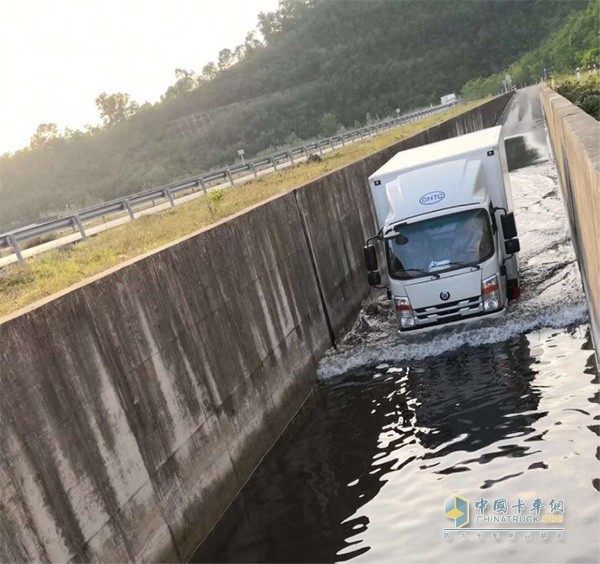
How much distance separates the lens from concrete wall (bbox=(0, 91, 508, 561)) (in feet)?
23.1

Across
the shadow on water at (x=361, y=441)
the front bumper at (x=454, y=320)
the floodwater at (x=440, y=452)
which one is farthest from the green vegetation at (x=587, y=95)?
the shadow on water at (x=361, y=441)

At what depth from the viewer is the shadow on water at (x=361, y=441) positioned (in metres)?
8.52

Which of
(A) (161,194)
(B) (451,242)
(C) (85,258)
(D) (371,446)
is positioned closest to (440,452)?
(D) (371,446)

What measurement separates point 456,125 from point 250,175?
16.1 meters

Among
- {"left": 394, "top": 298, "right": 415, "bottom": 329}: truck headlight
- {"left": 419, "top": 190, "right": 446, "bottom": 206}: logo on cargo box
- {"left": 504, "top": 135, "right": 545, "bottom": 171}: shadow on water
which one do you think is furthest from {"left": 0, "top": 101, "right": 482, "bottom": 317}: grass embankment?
{"left": 504, "top": 135, "right": 545, "bottom": 171}: shadow on water

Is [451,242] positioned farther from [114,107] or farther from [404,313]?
[114,107]

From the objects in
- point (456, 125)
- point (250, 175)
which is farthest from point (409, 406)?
point (456, 125)

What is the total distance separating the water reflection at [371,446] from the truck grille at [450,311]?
635mm

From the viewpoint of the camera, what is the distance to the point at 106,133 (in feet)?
489

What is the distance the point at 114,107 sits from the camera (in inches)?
6870

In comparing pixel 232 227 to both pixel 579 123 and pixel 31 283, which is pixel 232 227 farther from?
pixel 579 123

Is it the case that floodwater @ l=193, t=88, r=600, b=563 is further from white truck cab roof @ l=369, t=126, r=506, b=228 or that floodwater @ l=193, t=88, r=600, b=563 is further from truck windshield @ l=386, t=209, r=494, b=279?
white truck cab roof @ l=369, t=126, r=506, b=228

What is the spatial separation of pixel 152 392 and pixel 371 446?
10.0 ft

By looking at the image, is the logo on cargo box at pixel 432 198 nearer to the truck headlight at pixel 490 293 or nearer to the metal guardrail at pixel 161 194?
the truck headlight at pixel 490 293
